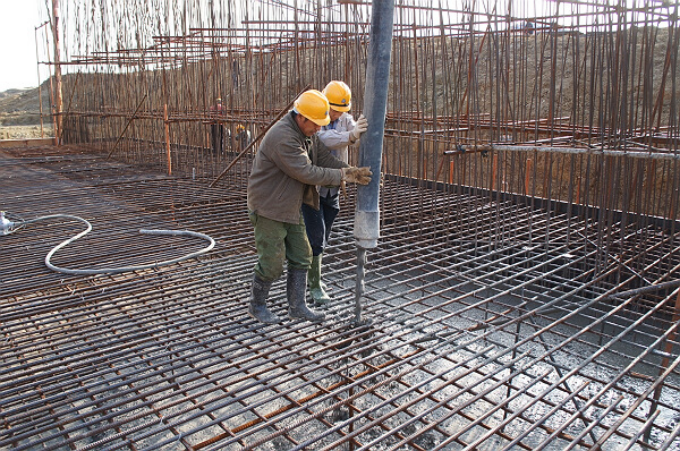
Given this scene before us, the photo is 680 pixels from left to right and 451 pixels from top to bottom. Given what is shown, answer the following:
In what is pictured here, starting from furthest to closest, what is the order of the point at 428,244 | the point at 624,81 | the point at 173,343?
the point at 428,244 → the point at 624,81 → the point at 173,343

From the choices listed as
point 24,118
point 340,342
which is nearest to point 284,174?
point 340,342

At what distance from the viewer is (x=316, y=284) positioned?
143 inches

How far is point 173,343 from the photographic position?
3.20 m

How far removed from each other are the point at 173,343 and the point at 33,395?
0.78m

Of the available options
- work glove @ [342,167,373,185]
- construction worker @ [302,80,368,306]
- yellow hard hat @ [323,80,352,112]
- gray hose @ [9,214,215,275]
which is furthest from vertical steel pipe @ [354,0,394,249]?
gray hose @ [9,214,215,275]

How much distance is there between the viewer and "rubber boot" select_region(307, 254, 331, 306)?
3596 millimetres

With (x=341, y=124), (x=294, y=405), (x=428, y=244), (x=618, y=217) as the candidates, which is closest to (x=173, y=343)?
(x=294, y=405)

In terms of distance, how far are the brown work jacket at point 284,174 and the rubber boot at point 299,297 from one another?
37 centimetres

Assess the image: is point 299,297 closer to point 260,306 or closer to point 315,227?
point 260,306

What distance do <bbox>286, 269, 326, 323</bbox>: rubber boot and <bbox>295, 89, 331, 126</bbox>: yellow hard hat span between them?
3.09 feet

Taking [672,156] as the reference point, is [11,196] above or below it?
below

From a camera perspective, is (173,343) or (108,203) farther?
(108,203)

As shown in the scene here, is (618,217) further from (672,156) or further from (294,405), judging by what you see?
(294,405)

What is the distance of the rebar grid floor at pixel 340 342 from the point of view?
254 cm
